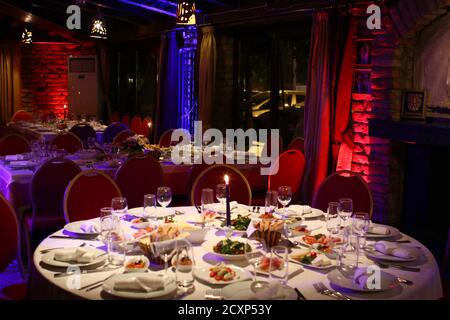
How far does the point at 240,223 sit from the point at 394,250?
796 millimetres

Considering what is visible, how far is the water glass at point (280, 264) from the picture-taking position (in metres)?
2.07

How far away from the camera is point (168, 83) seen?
9344 millimetres

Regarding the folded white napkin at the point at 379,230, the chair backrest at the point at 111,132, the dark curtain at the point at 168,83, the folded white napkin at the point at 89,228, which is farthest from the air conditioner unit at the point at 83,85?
the folded white napkin at the point at 379,230

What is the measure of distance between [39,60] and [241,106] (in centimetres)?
623

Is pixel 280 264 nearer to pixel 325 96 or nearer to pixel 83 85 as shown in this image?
pixel 325 96

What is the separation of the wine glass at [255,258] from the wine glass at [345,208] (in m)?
0.47

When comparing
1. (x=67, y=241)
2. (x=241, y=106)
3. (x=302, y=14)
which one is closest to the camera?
(x=67, y=241)

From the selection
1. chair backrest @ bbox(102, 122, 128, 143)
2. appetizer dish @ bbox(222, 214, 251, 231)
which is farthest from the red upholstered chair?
chair backrest @ bbox(102, 122, 128, 143)

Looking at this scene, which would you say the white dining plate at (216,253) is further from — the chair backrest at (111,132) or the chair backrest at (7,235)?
the chair backrest at (111,132)

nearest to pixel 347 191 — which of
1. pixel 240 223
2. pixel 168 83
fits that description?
pixel 240 223

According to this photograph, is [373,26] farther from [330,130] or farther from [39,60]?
[39,60]

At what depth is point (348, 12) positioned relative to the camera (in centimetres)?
561

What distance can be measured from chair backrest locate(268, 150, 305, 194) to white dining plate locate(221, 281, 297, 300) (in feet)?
9.96

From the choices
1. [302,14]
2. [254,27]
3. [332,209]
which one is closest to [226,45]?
[254,27]
